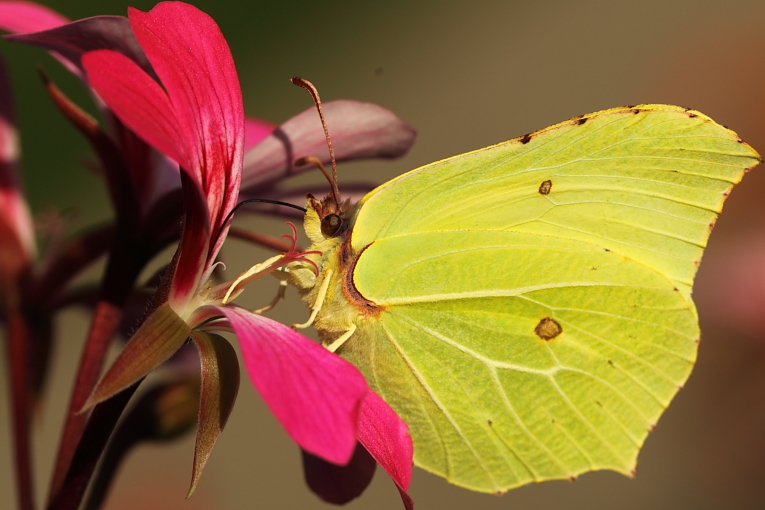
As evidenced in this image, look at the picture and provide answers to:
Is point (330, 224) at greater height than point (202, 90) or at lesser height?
lesser

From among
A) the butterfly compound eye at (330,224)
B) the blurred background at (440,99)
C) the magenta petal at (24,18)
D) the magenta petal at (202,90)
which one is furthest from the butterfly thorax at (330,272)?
the blurred background at (440,99)

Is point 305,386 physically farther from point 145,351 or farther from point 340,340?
point 340,340

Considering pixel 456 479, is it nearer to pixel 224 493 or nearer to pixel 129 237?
pixel 129 237

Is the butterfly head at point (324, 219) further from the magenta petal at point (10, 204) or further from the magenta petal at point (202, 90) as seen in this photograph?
the magenta petal at point (10, 204)

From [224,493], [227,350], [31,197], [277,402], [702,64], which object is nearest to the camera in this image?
[277,402]

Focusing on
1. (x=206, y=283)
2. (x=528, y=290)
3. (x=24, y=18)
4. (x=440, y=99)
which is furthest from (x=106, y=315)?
(x=440, y=99)

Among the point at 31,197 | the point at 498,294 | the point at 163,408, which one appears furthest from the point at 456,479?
the point at 31,197
